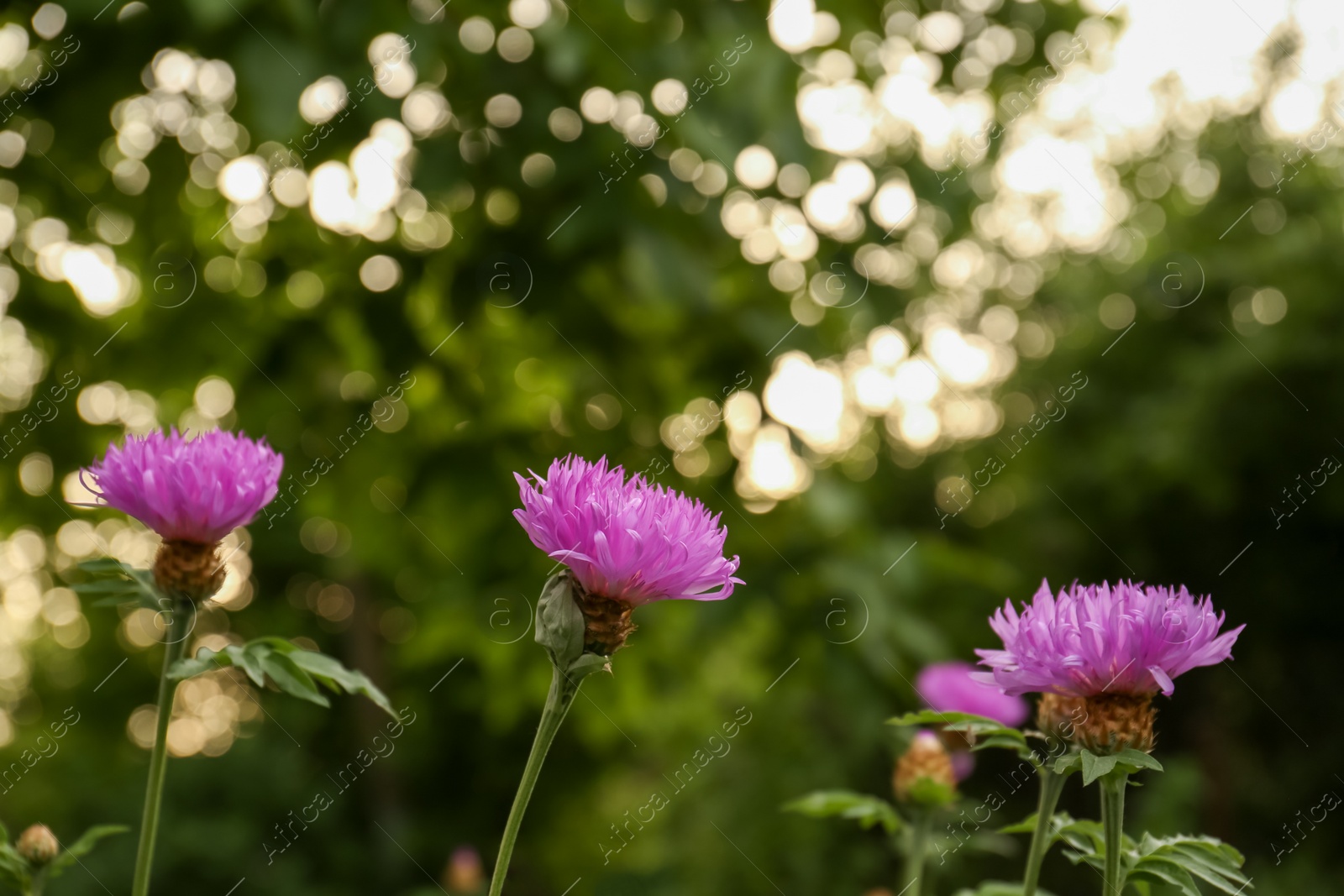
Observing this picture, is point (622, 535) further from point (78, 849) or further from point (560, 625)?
point (78, 849)

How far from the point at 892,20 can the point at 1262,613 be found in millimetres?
6005

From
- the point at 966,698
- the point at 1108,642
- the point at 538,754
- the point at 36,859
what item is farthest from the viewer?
the point at 966,698

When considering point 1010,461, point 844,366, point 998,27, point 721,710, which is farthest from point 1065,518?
point 998,27

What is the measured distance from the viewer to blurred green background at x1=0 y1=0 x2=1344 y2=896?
124 inches

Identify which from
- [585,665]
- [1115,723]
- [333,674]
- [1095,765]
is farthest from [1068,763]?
[333,674]

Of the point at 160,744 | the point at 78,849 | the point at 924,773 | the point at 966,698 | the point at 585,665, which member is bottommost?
the point at 966,698

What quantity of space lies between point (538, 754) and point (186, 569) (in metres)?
0.57

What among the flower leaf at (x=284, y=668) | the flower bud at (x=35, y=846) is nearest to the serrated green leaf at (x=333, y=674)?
the flower leaf at (x=284, y=668)

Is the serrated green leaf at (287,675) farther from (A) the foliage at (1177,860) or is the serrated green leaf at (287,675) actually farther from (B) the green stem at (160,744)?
(A) the foliage at (1177,860)

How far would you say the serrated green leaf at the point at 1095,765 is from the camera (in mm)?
1003

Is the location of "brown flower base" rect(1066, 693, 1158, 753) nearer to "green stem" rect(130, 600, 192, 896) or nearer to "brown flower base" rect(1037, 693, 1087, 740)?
"brown flower base" rect(1037, 693, 1087, 740)

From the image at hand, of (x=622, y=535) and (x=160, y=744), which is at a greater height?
(x=622, y=535)

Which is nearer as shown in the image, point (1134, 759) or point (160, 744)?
point (1134, 759)

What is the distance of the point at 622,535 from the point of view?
1041mm
